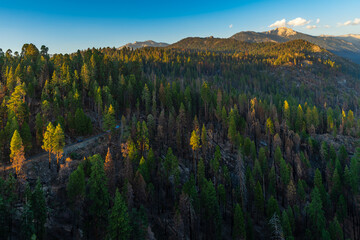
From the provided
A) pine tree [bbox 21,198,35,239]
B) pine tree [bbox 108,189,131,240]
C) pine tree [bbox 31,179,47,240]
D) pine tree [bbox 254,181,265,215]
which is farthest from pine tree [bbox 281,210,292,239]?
pine tree [bbox 21,198,35,239]

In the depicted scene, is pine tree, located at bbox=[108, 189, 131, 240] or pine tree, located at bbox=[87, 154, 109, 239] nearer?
pine tree, located at bbox=[108, 189, 131, 240]

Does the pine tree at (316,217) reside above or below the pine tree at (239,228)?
below

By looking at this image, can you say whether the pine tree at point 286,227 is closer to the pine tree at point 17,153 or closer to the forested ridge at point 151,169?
the forested ridge at point 151,169

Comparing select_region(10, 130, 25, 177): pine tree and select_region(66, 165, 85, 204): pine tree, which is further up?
select_region(10, 130, 25, 177): pine tree

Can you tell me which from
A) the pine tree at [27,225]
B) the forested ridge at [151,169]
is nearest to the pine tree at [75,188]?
the forested ridge at [151,169]

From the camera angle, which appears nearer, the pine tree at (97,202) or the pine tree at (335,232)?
the pine tree at (97,202)

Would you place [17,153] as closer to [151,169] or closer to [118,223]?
→ [118,223]

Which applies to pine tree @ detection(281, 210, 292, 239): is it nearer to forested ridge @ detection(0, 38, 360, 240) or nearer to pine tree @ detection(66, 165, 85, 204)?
forested ridge @ detection(0, 38, 360, 240)

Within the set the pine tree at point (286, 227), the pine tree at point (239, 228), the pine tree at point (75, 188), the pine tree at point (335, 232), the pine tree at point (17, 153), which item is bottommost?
the pine tree at point (335, 232)
